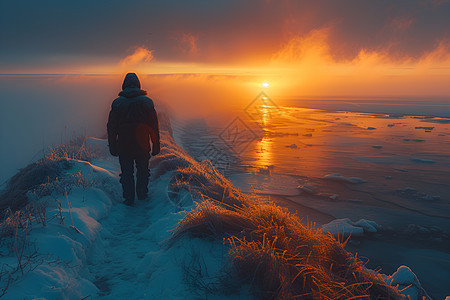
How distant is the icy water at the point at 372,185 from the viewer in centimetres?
683

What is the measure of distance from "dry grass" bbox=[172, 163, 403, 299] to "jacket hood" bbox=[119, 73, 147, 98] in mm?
2687

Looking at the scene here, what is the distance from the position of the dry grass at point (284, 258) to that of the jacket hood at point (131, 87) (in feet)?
8.81

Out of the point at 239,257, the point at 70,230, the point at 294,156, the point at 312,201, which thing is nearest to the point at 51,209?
the point at 70,230

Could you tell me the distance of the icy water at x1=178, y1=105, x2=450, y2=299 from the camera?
22.4 ft

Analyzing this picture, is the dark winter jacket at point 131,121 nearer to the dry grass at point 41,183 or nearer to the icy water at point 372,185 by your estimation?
the dry grass at point 41,183

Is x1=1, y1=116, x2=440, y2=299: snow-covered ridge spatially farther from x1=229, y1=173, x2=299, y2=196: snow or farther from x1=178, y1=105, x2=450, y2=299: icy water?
x1=229, y1=173, x2=299, y2=196: snow

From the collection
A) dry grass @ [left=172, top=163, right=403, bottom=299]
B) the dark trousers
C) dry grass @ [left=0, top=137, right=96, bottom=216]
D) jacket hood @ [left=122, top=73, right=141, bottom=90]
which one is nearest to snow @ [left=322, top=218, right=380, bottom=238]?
dry grass @ [left=172, top=163, right=403, bottom=299]

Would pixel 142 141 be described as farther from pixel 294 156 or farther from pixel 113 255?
pixel 294 156

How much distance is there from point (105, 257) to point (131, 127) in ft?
8.18

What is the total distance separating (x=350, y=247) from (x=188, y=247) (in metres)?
5.28

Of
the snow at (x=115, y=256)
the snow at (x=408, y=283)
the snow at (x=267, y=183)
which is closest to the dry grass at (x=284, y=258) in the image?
the snow at (x=115, y=256)

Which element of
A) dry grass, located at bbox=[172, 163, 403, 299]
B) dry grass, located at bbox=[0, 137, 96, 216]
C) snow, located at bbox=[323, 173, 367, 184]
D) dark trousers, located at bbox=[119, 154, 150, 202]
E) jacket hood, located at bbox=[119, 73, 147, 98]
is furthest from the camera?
snow, located at bbox=[323, 173, 367, 184]

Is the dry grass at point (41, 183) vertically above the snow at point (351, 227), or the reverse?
the dry grass at point (41, 183)

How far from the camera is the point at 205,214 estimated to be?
337 cm
